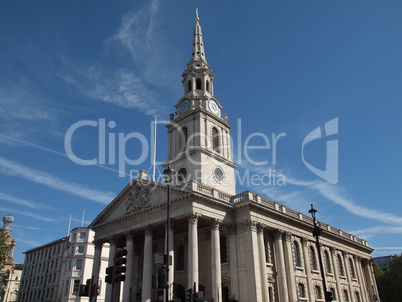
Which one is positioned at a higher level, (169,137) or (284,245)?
(169,137)

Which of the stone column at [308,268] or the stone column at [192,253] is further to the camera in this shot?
the stone column at [308,268]

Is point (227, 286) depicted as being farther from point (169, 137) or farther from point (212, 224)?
point (169, 137)

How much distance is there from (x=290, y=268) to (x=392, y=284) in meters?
35.4

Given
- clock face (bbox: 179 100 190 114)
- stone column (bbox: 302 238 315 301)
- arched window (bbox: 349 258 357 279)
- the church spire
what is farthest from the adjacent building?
arched window (bbox: 349 258 357 279)

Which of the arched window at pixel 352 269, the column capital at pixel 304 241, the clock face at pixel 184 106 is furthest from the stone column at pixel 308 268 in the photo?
the clock face at pixel 184 106

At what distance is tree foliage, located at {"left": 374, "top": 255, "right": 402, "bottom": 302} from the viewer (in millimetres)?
59188

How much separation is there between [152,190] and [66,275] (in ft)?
124

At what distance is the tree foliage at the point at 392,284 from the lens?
59.2m

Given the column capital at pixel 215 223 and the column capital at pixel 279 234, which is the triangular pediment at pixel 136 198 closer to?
the column capital at pixel 215 223

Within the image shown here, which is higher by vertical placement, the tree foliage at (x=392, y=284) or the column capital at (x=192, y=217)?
the column capital at (x=192, y=217)

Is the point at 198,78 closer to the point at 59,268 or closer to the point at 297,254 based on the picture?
the point at 297,254

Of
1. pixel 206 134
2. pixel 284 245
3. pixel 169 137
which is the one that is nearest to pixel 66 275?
pixel 169 137

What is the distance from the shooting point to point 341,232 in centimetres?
5200

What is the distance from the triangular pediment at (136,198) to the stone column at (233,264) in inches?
283
